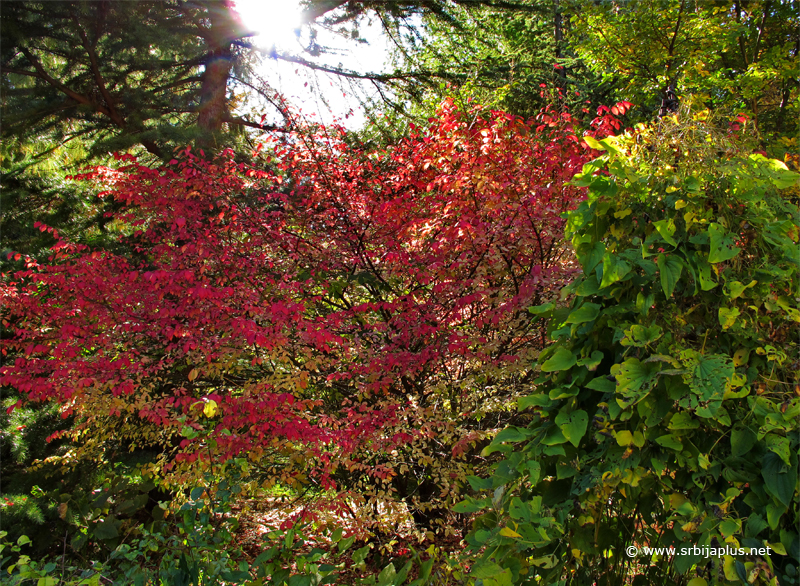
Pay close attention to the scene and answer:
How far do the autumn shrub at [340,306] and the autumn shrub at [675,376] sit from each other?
1.69 metres

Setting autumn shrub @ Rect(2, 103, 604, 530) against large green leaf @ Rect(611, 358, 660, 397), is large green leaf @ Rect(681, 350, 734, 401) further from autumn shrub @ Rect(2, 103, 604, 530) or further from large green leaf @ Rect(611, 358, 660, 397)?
autumn shrub @ Rect(2, 103, 604, 530)

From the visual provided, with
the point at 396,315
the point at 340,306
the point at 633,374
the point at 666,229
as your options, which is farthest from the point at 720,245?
the point at 340,306

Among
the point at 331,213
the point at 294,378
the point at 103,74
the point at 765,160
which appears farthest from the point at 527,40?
the point at 765,160

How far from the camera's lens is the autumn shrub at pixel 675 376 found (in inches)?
49.4

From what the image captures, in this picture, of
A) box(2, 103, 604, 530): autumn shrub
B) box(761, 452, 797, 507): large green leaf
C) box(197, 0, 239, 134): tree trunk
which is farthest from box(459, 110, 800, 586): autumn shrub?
box(197, 0, 239, 134): tree trunk

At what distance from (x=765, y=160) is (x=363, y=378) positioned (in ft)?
10.8

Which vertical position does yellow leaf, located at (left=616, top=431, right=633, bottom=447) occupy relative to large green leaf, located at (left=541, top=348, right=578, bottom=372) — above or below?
below

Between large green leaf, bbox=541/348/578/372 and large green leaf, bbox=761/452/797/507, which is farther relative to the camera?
large green leaf, bbox=541/348/578/372

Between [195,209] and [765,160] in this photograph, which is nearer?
[765,160]

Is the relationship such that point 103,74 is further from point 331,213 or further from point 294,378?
point 294,378

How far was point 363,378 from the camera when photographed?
426cm

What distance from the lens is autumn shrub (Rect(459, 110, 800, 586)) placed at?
126cm

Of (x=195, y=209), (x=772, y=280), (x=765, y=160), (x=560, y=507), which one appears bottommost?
(x=560, y=507)

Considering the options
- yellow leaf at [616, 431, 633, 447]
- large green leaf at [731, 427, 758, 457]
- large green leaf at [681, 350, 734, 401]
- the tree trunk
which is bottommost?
large green leaf at [731, 427, 758, 457]
